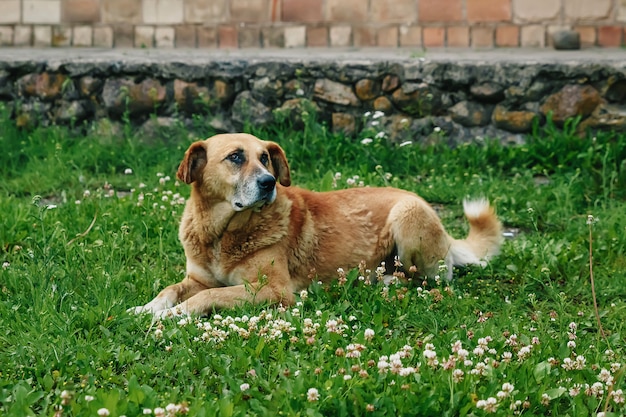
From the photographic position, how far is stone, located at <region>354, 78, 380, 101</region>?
911 cm

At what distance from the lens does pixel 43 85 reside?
962cm

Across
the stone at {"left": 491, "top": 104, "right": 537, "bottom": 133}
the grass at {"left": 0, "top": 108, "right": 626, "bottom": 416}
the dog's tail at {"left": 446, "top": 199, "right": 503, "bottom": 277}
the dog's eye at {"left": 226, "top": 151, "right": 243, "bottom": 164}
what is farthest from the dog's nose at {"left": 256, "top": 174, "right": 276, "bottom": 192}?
the stone at {"left": 491, "top": 104, "right": 537, "bottom": 133}

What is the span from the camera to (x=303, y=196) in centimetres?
601

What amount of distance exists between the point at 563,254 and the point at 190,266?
2.42 meters

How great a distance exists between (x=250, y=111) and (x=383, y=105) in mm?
1265

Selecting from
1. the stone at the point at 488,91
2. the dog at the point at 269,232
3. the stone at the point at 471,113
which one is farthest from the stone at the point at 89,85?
the dog at the point at 269,232

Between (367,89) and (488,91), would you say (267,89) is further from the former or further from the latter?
(488,91)

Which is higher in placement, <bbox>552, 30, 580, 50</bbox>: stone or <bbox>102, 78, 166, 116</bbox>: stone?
<bbox>552, 30, 580, 50</bbox>: stone

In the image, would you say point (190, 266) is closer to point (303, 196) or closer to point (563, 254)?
point (303, 196)

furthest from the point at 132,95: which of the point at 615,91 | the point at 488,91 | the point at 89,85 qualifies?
the point at 615,91

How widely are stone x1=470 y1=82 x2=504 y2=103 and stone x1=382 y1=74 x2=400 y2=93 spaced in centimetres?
70

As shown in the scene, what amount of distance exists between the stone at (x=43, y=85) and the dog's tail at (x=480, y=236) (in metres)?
4.89

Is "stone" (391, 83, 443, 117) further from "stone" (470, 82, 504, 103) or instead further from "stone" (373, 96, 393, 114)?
"stone" (470, 82, 504, 103)

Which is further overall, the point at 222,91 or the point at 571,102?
the point at 222,91
